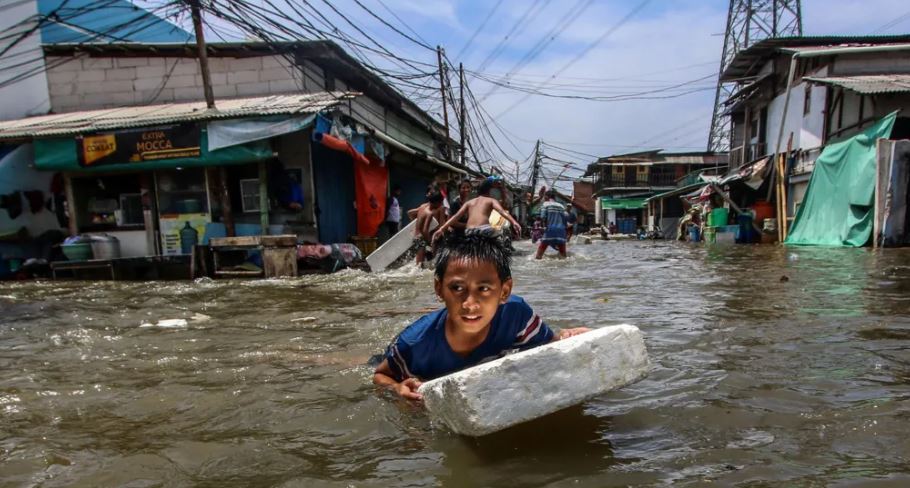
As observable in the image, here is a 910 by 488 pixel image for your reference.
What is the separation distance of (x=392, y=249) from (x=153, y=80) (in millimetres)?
8844

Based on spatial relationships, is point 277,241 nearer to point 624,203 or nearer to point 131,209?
point 131,209

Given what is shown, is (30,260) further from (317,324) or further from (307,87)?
(317,324)

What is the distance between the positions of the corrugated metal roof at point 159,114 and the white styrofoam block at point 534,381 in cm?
796

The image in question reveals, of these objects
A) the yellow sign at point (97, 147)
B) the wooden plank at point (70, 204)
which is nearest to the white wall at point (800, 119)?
the yellow sign at point (97, 147)

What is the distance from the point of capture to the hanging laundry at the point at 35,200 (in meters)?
11.0

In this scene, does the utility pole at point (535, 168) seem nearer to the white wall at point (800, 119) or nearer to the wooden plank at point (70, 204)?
the white wall at point (800, 119)

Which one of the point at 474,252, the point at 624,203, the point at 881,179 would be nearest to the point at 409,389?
Answer: the point at 474,252

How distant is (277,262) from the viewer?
8.56 m

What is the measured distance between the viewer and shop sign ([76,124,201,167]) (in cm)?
948

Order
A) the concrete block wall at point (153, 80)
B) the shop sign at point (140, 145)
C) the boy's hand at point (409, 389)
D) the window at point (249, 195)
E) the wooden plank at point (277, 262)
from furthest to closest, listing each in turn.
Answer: the concrete block wall at point (153, 80) < the window at point (249, 195) < the shop sign at point (140, 145) < the wooden plank at point (277, 262) < the boy's hand at point (409, 389)

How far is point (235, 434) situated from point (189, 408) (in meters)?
0.53

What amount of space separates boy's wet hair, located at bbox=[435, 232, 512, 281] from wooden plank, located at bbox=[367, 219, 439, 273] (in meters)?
6.97

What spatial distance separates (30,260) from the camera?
10523 millimetres

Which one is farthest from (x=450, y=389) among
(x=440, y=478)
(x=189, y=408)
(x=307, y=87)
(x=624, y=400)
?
(x=307, y=87)
